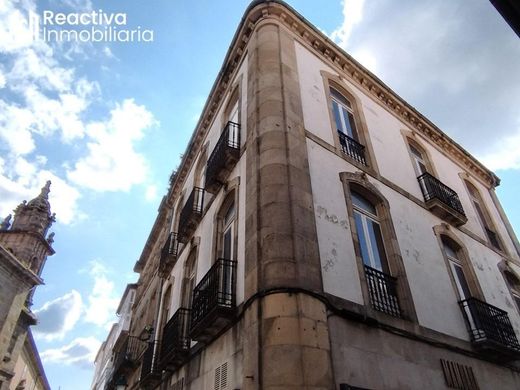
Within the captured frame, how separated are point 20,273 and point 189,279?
26.6m

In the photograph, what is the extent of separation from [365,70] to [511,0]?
9865 millimetres

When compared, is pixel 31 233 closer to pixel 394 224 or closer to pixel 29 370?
pixel 29 370

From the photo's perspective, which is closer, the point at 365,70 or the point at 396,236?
the point at 396,236

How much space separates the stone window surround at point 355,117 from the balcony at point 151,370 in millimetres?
7732

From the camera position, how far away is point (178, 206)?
54.7ft

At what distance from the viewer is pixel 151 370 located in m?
11.0

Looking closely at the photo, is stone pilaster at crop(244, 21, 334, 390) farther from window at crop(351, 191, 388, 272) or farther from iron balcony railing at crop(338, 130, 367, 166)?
window at crop(351, 191, 388, 272)

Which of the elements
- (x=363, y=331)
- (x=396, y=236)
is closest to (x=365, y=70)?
(x=396, y=236)

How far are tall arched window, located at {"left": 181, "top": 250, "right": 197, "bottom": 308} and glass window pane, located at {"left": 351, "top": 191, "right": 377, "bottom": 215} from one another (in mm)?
4976

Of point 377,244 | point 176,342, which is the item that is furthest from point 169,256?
point 377,244

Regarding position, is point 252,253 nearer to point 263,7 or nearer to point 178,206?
point 263,7

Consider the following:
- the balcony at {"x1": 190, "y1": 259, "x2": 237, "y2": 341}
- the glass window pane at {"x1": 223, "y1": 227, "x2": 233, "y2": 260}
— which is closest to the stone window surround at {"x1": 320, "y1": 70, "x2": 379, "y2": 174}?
the glass window pane at {"x1": 223, "y1": 227, "x2": 233, "y2": 260}

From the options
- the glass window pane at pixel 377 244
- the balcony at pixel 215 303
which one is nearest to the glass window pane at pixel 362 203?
the glass window pane at pixel 377 244

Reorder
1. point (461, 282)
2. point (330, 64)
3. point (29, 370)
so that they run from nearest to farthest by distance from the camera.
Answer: point (461, 282) → point (330, 64) → point (29, 370)
